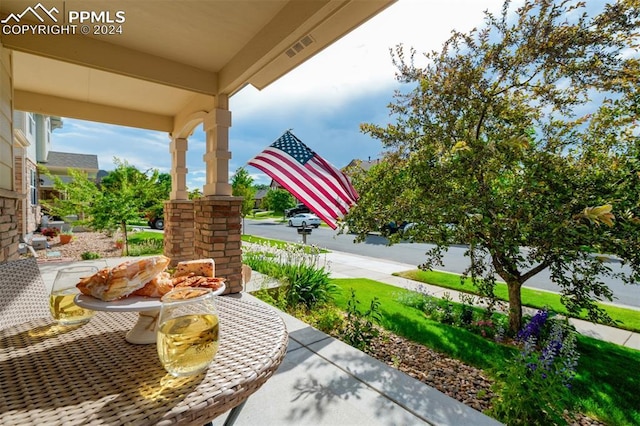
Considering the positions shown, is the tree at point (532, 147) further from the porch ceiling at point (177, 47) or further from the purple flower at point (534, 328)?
the porch ceiling at point (177, 47)

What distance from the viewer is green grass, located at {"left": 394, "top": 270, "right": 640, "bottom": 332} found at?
4977 mm

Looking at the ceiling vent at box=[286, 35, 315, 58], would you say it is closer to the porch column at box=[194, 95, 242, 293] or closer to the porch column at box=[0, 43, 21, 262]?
the porch column at box=[194, 95, 242, 293]

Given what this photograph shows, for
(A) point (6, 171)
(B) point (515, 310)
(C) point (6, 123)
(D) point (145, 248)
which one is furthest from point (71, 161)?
(B) point (515, 310)

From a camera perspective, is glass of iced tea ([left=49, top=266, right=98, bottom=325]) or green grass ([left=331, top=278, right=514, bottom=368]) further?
green grass ([left=331, top=278, right=514, bottom=368])

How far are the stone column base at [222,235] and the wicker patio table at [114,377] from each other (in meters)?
2.83

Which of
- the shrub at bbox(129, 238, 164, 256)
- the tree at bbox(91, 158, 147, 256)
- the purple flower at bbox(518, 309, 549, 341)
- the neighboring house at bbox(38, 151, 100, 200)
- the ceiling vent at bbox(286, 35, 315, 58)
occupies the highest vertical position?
the neighboring house at bbox(38, 151, 100, 200)

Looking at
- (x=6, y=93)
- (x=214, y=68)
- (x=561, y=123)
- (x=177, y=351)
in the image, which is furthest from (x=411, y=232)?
(x=6, y=93)

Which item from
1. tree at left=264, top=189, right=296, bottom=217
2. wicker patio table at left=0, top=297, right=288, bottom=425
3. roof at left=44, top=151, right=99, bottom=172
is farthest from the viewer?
tree at left=264, top=189, right=296, bottom=217

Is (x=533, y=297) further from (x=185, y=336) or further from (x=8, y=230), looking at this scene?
(x=8, y=230)

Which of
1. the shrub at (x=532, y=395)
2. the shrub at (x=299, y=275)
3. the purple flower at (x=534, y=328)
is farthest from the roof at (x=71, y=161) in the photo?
the shrub at (x=532, y=395)

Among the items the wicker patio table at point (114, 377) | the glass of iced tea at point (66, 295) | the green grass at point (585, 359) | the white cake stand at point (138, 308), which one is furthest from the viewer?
the green grass at point (585, 359)

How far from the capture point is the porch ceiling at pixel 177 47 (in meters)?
2.86

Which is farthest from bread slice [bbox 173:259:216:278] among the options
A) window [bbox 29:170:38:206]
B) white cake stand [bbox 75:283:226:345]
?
window [bbox 29:170:38:206]

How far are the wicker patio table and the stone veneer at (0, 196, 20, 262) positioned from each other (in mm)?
2145
